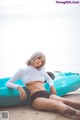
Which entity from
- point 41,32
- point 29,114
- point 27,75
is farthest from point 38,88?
point 41,32

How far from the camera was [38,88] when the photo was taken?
6.63 ft

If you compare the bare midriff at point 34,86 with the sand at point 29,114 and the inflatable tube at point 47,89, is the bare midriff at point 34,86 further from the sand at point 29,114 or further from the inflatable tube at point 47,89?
the sand at point 29,114

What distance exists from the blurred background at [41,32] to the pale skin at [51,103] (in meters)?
1.76

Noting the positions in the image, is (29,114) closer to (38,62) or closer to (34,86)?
(34,86)

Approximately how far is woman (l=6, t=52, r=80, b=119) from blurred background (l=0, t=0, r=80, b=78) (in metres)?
1.69

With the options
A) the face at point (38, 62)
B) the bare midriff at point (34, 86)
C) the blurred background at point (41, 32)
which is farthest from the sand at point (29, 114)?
the blurred background at point (41, 32)

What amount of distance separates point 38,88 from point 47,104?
272 millimetres

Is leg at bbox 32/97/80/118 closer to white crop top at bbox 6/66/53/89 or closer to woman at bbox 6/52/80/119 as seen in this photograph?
woman at bbox 6/52/80/119

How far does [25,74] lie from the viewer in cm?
→ 209

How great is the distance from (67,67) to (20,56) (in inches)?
35.8

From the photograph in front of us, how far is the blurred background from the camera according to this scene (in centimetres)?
389

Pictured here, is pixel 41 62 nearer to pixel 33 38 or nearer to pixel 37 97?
pixel 37 97

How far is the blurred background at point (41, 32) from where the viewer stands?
389cm

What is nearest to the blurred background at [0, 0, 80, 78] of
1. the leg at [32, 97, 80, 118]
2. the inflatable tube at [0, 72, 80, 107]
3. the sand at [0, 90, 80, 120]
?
the inflatable tube at [0, 72, 80, 107]
